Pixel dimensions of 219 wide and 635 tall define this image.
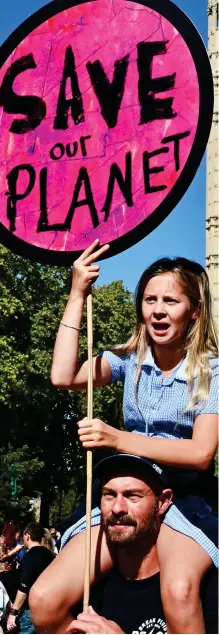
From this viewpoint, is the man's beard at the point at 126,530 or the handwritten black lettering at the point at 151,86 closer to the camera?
the man's beard at the point at 126,530

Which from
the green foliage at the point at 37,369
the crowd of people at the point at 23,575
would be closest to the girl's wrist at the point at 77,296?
the crowd of people at the point at 23,575

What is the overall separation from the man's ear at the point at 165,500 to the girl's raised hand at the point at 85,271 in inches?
25.5

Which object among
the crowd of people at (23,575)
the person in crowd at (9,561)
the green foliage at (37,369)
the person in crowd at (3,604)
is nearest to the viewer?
the crowd of people at (23,575)

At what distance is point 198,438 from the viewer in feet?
9.50

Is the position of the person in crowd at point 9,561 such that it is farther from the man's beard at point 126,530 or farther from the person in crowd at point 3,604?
the man's beard at point 126,530

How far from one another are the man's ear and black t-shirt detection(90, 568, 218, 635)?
0.63ft

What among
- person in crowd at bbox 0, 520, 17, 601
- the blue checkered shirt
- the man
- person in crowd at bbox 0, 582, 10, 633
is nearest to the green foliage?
person in crowd at bbox 0, 520, 17, 601

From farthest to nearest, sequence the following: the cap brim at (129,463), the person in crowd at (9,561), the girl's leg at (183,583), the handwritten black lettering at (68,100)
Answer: the person in crowd at (9,561) < the handwritten black lettering at (68,100) < the cap brim at (129,463) < the girl's leg at (183,583)

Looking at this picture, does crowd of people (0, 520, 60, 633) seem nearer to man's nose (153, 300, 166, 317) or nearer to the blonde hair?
the blonde hair

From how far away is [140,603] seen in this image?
2.96 m

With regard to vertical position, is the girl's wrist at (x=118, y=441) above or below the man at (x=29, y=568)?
above

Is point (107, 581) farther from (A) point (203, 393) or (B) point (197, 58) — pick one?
(B) point (197, 58)

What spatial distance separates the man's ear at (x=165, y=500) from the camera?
9.77 ft

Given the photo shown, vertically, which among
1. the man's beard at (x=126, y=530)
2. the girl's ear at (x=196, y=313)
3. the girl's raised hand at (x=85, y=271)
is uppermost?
the girl's raised hand at (x=85, y=271)
